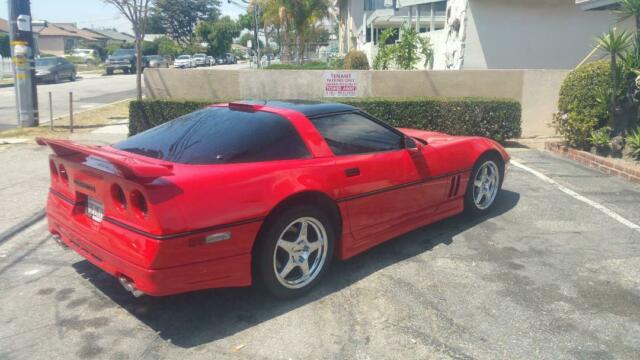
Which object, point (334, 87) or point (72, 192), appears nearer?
point (72, 192)

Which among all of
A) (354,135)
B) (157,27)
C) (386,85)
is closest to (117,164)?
(354,135)

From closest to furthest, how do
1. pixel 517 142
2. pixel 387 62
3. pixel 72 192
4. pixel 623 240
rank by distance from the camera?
1. pixel 72 192
2. pixel 623 240
3. pixel 517 142
4. pixel 387 62

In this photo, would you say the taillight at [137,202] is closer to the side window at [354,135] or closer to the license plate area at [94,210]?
the license plate area at [94,210]

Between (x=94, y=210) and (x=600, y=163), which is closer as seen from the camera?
(x=94, y=210)

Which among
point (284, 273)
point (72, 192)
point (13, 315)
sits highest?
point (72, 192)

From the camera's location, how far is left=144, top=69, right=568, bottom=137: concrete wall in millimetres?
11133

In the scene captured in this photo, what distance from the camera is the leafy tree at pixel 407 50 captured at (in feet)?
48.8

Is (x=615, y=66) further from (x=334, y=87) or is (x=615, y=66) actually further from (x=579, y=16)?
(x=579, y=16)

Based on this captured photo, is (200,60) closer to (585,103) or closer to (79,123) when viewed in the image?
(79,123)

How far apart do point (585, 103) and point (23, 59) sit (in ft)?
38.5

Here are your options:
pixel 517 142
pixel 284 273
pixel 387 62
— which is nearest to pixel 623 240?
pixel 284 273

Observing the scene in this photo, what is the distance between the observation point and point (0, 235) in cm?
531

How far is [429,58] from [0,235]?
46.3 feet

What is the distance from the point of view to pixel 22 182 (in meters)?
7.42
